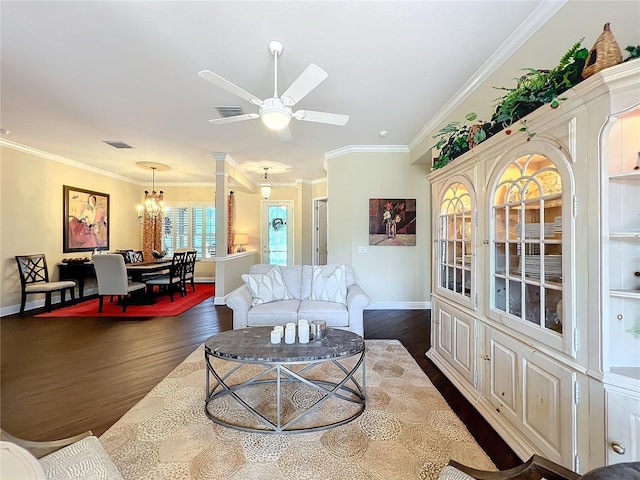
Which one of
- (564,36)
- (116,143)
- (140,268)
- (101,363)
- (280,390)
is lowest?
(101,363)

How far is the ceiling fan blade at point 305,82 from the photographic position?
80.4 inches

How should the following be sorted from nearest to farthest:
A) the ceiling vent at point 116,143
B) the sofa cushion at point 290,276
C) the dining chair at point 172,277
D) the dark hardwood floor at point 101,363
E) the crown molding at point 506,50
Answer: the crown molding at point 506,50
the dark hardwood floor at point 101,363
the sofa cushion at point 290,276
the ceiling vent at point 116,143
the dining chair at point 172,277

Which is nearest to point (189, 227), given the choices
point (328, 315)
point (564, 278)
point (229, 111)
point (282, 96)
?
point (229, 111)

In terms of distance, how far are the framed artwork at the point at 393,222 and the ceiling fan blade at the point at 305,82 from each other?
130 inches

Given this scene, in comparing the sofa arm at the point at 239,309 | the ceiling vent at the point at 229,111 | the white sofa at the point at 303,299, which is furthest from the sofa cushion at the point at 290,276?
the ceiling vent at the point at 229,111

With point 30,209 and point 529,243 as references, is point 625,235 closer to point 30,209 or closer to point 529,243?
point 529,243

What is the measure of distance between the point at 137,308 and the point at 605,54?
21.9 feet

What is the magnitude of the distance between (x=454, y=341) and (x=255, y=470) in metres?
1.98

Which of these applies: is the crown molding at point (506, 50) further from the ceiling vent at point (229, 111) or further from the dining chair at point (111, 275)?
the dining chair at point (111, 275)

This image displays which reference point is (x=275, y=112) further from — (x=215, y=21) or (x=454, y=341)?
(x=454, y=341)

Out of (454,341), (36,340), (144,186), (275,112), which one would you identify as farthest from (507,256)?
(144,186)

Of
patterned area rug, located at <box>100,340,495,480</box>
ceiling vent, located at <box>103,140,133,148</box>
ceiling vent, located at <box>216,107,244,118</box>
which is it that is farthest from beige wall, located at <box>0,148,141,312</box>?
patterned area rug, located at <box>100,340,495,480</box>

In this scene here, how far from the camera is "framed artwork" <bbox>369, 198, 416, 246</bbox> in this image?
535 cm

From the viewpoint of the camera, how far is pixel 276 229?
8828 millimetres
